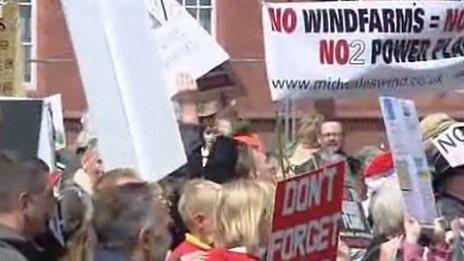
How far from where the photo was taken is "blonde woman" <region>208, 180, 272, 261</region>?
7348 millimetres

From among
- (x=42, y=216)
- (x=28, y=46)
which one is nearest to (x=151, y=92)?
(x=42, y=216)

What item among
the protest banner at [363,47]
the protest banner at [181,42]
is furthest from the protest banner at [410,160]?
the protest banner at [363,47]

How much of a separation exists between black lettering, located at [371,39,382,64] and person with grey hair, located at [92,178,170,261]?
506 cm

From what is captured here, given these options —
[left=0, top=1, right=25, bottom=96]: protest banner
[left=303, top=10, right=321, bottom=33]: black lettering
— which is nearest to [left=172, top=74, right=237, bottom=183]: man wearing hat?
[left=0, top=1, right=25, bottom=96]: protest banner

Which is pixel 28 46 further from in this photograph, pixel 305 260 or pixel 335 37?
pixel 305 260

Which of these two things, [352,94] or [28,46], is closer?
[352,94]

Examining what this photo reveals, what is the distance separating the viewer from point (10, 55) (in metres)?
10.4

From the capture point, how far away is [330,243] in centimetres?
672

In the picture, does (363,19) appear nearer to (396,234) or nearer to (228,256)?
(396,234)

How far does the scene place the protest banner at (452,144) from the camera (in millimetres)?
7891

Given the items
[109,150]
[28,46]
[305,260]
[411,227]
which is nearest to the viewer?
[305,260]

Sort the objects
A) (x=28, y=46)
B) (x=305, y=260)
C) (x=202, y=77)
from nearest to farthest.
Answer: (x=305, y=260)
(x=202, y=77)
(x=28, y=46)

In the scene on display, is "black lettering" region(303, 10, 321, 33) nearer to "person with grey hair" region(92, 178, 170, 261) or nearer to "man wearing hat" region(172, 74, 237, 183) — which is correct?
"man wearing hat" region(172, 74, 237, 183)

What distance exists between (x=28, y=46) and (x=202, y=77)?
15500 millimetres
